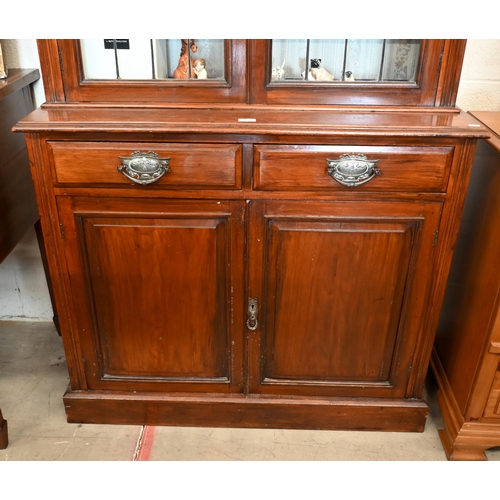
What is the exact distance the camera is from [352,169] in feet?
4.53

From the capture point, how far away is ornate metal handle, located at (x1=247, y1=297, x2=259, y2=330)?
1618 millimetres

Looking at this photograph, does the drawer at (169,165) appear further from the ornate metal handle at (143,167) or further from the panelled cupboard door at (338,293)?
the panelled cupboard door at (338,293)

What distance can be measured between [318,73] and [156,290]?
0.83m

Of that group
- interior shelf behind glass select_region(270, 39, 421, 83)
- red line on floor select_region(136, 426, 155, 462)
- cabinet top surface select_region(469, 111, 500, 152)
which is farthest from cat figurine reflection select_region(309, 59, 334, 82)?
red line on floor select_region(136, 426, 155, 462)

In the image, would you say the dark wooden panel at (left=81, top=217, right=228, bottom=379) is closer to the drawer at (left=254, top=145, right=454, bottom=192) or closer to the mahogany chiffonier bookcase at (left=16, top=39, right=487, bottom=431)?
the mahogany chiffonier bookcase at (left=16, top=39, right=487, bottom=431)

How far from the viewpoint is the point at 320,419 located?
1820 mm

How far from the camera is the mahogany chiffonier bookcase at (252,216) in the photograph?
4.57 ft

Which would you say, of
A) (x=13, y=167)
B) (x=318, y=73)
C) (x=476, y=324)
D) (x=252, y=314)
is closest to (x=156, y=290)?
(x=252, y=314)

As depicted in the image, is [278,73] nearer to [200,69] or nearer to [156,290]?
[200,69]

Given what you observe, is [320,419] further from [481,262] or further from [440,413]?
[481,262]

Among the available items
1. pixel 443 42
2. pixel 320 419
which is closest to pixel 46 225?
pixel 320 419

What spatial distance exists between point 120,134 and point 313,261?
2.15 ft

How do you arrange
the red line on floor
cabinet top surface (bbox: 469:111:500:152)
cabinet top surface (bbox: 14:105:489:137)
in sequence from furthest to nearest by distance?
the red line on floor
cabinet top surface (bbox: 469:111:500:152)
cabinet top surface (bbox: 14:105:489:137)

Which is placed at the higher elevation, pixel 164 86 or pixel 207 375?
pixel 164 86
